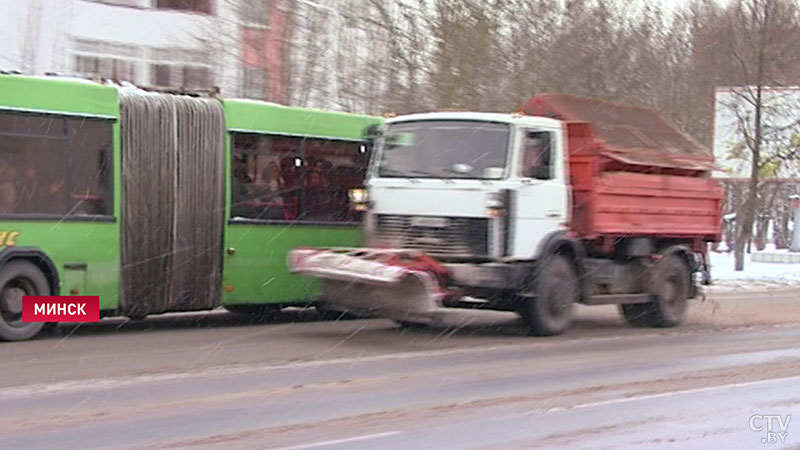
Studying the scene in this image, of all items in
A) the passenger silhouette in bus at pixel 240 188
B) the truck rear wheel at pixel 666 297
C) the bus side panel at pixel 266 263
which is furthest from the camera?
the truck rear wheel at pixel 666 297

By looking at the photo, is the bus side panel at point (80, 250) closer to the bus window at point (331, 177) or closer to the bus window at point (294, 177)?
the bus window at point (294, 177)

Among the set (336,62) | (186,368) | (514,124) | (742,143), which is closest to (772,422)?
(186,368)

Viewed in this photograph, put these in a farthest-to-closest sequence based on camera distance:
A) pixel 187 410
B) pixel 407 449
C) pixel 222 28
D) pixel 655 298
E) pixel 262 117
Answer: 1. pixel 222 28
2. pixel 655 298
3. pixel 262 117
4. pixel 187 410
5. pixel 407 449

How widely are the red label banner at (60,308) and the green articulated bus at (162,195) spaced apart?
0.08 m

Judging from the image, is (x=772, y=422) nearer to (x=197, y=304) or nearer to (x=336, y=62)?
(x=197, y=304)

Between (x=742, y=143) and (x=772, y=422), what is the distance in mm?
27479

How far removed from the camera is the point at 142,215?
14.7 metres

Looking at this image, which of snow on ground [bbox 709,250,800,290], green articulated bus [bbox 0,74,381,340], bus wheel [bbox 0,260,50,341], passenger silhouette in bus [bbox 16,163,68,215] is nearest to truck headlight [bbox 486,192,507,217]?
green articulated bus [bbox 0,74,381,340]

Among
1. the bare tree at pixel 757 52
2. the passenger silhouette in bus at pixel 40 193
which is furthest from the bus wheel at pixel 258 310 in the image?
the bare tree at pixel 757 52

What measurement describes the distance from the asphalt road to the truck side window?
2121mm

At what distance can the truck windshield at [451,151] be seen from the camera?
1483 centimetres

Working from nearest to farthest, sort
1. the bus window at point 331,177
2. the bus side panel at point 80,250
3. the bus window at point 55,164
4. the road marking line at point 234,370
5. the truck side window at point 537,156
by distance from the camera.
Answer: the road marking line at point 234,370 → the bus window at point 55,164 → the bus side panel at point 80,250 → the truck side window at point 537,156 → the bus window at point 331,177

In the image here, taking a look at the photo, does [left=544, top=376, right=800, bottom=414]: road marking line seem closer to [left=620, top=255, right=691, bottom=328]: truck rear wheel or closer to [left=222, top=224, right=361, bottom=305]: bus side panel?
[left=620, top=255, right=691, bottom=328]: truck rear wheel

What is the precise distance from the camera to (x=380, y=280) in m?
13.8
